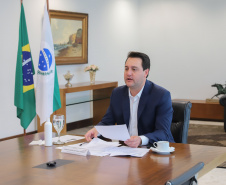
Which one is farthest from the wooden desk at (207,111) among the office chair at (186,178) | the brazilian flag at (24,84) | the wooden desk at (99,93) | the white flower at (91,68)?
the office chair at (186,178)

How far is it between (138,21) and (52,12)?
3.60 metres

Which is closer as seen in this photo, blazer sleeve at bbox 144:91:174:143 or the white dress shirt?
blazer sleeve at bbox 144:91:174:143

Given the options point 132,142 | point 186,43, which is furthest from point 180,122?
point 186,43

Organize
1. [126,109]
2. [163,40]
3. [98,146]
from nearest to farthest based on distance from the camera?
[98,146]
[126,109]
[163,40]

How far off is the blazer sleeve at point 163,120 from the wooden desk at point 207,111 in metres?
6.39

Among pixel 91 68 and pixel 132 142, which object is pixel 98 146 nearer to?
pixel 132 142

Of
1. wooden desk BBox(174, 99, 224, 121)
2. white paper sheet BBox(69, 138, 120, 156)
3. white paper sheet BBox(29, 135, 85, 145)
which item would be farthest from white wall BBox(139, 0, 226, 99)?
white paper sheet BBox(69, 138, 120, 156)

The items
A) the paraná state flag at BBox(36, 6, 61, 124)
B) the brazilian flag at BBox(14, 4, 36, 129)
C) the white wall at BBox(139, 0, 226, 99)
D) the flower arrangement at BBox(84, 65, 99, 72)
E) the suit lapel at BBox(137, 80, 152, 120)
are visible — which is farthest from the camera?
the white wall at BBox(139, 0, 226, 99)

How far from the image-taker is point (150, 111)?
348cm

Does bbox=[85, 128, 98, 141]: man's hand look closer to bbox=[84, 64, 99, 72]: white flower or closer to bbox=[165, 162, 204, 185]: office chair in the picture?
bbox=[165, 162, 204, 185]: office chair

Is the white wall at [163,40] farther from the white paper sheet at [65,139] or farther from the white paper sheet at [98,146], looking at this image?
the white paper sheet at [98,146]

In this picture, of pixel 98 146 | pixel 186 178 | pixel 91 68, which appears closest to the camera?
pixel 186 178

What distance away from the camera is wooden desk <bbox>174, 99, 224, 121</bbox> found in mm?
9586

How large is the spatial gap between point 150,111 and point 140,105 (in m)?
0.10
